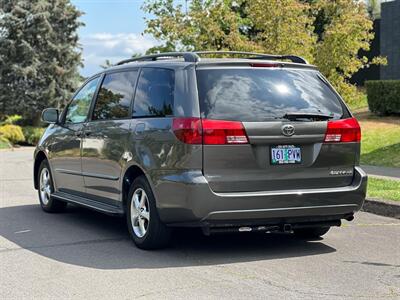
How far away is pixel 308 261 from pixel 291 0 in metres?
10.4

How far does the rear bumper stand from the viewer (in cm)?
Result: 635

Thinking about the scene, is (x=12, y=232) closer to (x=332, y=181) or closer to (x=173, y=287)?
(x=173, y=287)

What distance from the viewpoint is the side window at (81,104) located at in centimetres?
862

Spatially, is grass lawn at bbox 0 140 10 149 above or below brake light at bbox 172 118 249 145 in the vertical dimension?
below

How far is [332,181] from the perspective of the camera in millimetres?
6867

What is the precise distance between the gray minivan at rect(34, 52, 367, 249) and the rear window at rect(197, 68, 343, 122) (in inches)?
0.4

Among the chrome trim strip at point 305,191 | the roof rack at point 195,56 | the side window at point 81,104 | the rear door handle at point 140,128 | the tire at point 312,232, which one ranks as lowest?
the tire at point 312,232

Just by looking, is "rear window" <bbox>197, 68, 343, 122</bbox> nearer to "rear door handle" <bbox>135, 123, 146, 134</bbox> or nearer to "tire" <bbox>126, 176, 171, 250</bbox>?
"rear door handle" <bbox>135, 123, 146, 134</bbox>

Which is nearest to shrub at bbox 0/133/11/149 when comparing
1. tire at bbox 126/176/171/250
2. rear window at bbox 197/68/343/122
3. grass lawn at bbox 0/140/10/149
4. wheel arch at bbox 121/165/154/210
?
grass lawn at bbox 0/140/10/149

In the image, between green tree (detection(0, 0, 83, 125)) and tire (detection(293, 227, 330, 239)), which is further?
green tree (detection(0, 0, 83, 125))

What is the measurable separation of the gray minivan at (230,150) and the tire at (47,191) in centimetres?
219

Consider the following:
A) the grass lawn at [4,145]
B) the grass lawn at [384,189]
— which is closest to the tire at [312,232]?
the grass lawn at [384,189]

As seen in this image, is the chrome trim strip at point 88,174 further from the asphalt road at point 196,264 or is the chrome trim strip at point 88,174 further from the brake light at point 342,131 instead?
the brake light at point 342,131

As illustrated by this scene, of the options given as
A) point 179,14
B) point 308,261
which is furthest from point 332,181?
point 179,14
